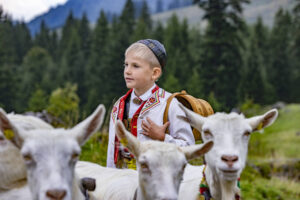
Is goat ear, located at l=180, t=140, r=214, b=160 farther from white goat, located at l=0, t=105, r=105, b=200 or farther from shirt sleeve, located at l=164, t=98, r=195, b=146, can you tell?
white goat, located at l=0, t=105, r=105, b=200

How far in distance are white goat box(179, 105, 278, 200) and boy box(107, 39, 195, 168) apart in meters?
0.26

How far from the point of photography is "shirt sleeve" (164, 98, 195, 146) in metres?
4.55

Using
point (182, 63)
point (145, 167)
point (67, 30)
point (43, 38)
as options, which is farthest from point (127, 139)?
point (43, 38)

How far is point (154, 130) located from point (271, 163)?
13.8 meters

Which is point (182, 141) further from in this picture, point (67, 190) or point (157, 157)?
point (67, 190)

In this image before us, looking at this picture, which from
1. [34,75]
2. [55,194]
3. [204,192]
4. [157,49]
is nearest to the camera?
[55,194]

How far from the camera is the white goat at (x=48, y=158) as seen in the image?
112 inches

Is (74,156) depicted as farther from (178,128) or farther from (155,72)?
(155,72)

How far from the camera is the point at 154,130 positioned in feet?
14.0

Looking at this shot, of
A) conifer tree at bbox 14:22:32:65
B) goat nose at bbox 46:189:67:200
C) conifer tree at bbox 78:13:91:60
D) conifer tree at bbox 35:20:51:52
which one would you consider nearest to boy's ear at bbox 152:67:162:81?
goat nose at bbox 46:189:67:200

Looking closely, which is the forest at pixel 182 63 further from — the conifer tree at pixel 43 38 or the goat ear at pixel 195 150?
the goat ear at pixel 195 150

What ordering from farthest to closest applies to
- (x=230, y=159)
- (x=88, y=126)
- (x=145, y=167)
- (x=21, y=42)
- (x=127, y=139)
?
(x=21, y=42) < (x=230, y=159) < (x=127, y=139) < (x=145, y=167) < (x=88, y=126)

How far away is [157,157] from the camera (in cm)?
339

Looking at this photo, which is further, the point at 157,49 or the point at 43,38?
the point at 43,38
